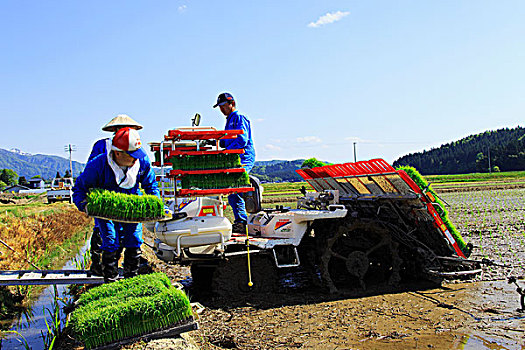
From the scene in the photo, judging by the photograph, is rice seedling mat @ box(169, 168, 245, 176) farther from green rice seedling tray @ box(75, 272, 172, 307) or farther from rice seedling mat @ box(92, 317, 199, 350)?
rice seedling mat @ box(92, 317, 199, 350)

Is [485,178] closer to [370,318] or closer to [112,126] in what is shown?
[370,318]

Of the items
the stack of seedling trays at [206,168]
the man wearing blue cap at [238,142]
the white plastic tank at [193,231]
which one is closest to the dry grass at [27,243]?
the white plastic tank at [193,231]

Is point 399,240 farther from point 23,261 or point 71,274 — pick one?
point 23,261

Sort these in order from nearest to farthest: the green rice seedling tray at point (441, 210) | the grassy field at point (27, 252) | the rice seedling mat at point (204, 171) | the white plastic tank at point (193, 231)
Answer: the white plastic tank at point (193, 231)
the rice seedling mat at point (204, 171)
the green rice seedling tray at point (441, 210)
the grassy field at point (27, 252)

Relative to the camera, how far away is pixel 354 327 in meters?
4.62

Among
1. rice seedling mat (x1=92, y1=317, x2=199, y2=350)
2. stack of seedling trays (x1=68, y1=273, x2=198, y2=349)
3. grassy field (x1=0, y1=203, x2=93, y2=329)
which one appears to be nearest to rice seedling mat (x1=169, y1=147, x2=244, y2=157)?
stack of seedling trays (x1=68, y1=273, x2=198, y2=349)

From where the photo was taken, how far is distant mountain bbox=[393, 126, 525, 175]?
8752 centimetres

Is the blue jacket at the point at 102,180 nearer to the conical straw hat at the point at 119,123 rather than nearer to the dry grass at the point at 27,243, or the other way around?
the conical straw hat at the point at 119,123

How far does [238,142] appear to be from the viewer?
19.4 feet

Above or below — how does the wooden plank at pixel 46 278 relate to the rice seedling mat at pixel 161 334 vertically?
above

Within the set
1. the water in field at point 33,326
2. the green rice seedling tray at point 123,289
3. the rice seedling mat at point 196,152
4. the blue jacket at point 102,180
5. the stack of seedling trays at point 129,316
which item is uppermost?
the rice seedling mat at point 196,152

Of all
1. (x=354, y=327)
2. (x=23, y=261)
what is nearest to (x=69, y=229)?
(x=23, y=261)

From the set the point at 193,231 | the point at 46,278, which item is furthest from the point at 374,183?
the point at 46,278

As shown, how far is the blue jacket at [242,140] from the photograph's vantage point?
5.92 m
